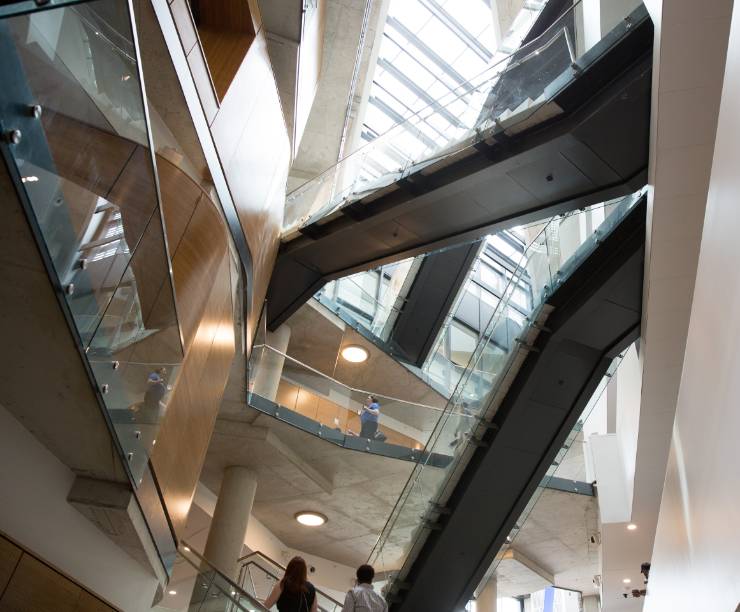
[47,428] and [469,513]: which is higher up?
[469,513]

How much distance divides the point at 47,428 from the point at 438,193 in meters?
7.24

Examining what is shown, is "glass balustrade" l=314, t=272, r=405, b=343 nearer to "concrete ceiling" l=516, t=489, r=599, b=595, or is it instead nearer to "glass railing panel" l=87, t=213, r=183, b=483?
"concrete ceiling" l=516, t=489, r=599, b=595

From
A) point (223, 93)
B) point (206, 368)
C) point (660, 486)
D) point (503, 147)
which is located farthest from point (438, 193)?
point (660, 486)

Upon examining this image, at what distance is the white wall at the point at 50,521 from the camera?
4.86 metres

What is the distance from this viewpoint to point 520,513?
10.9m

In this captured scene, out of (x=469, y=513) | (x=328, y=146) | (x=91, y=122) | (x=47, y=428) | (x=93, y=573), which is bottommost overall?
(x=93, y=573)

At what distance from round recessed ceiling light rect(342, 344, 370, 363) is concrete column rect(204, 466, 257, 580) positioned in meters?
4.92

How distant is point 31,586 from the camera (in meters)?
4.83

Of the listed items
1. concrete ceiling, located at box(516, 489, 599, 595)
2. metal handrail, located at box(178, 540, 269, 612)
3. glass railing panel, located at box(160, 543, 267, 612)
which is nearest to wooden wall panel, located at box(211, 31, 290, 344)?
metal handrail, located at box(178, 540, 269, 612)

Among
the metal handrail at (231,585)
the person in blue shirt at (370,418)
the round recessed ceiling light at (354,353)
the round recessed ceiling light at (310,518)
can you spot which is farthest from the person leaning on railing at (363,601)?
the round recessed ceiling light at (354,353)

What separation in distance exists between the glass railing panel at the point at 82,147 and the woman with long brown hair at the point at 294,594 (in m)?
3.64

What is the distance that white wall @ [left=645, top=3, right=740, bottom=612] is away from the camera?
323cm

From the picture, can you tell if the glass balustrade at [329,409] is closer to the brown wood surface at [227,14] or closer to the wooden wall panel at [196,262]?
the wooden wall panel at [196,262]

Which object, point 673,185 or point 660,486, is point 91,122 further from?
point 660,486
